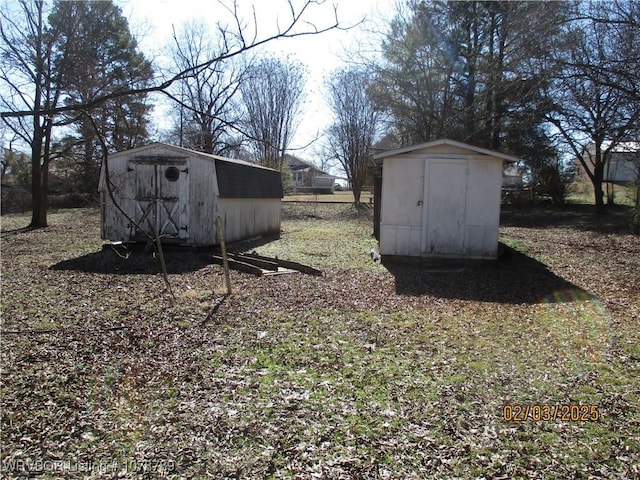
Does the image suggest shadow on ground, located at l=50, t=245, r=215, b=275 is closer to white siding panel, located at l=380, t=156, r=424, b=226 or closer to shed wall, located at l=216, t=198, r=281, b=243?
shed wall, located at l=216, t=198, r=281, b=243

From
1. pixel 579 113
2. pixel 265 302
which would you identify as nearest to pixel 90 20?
pixel 265 302

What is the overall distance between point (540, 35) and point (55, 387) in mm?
9822

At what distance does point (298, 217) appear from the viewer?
963 inches

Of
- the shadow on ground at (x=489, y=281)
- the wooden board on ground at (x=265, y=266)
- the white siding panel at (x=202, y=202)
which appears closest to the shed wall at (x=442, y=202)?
the shadow on ground at (x=489, y=281)

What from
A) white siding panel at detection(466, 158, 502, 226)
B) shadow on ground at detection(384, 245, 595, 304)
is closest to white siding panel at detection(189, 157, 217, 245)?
shadow on ground at detection(384, 245, 595, 304)

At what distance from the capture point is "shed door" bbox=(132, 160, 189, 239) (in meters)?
11.6

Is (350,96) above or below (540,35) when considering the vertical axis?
above

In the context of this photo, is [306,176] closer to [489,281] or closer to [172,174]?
[172,174]

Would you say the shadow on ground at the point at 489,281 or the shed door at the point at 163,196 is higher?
the shed door at the point at 163,196

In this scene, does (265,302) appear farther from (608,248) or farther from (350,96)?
(350,96)

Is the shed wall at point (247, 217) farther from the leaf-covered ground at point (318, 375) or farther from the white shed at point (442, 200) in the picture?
the white shed at point (442, 200)

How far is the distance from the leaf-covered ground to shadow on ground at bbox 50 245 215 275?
28.7 inches
